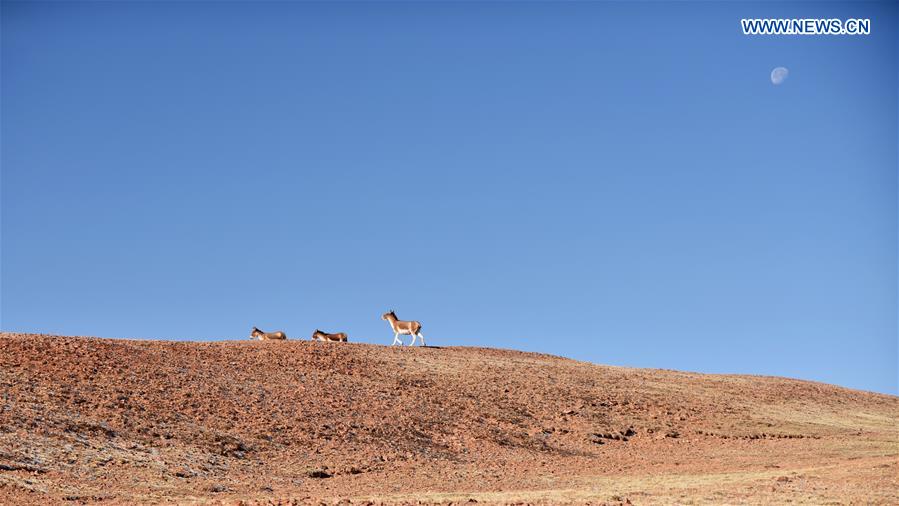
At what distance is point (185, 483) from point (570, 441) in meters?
15.9

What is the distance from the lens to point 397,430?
107 feet

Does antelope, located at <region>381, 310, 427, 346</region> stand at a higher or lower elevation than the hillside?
higher

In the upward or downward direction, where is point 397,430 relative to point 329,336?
downward

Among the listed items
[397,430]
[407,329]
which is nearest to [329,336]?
[407,329]

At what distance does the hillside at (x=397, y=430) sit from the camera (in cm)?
2294

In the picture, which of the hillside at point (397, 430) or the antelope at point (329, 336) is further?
the antelope at point (329, 336)

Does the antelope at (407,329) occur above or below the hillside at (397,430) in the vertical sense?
above

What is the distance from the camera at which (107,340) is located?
38.4 metres

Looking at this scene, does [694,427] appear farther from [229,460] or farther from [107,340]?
[107,340]

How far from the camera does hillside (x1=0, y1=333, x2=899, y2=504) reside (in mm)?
22938

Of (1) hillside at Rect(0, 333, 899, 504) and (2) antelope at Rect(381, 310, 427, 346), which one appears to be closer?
(1) hillside at Rect(0, 333, 899, 504)

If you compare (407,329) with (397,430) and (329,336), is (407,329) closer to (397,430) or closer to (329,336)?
(329,336)

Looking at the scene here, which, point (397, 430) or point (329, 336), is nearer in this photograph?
point (397, 430)

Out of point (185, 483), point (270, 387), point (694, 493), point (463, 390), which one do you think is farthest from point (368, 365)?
point (694, 493)
